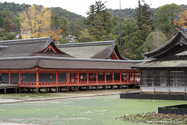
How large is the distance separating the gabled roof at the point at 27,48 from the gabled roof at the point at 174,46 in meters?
18.6

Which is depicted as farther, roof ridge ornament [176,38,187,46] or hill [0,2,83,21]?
hill [0,2,83,21]

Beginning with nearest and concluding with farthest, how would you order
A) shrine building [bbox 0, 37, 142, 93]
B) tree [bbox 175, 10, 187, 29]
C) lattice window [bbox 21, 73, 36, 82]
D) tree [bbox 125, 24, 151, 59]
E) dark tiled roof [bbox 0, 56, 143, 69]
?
dark tiled roof [bbox 0, 56, 143, 69]
shrine building [bbox 0, 37, 142, 93]
lattice window [bbox 21, 73, 36, 82]
tree [bbox 125, 24, 151, 59]
tree [bbox 175, 10, 187, 29]

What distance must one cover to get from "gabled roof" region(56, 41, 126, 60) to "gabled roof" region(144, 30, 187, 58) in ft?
67.5

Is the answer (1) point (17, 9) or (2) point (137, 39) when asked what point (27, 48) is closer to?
(2) point (137, 39)

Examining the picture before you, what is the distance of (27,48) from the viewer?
46.2m

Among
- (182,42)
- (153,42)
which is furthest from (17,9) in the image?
(182,42)

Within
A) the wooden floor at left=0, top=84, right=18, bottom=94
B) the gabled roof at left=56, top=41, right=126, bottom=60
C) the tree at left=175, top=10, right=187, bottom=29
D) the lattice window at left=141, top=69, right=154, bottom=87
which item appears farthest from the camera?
the tree at left=175, top=10, right=187, bottom=29

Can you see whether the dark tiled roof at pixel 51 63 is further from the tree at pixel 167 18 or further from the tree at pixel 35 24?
the tree at pixel 167 18

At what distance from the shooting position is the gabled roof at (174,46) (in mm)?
30453

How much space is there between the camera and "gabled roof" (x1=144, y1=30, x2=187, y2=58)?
3045cm

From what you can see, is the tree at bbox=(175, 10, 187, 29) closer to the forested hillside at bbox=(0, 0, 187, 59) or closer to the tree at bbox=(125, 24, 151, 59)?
the forested hillside at bbox=(0, 0, 187, 59)

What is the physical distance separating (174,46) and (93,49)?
86.6 feet

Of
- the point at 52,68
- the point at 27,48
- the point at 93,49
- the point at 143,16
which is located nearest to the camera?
the point at 52,68

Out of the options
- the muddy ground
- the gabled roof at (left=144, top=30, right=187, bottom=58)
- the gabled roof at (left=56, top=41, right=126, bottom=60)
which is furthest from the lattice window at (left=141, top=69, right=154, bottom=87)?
the gabled roof at (left=56, top=41, right=126, bottom=60)
